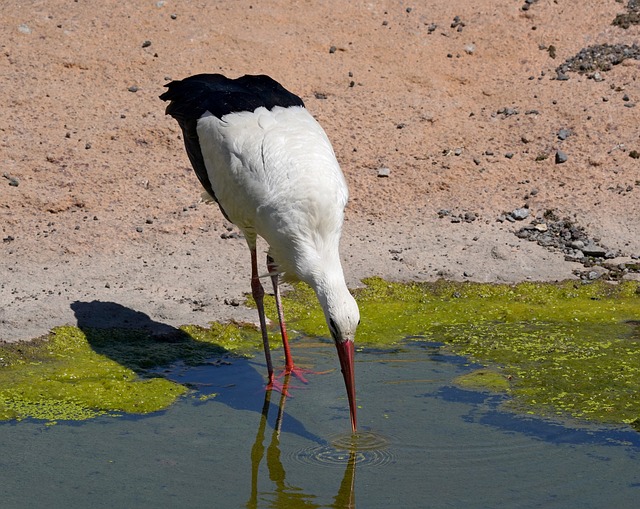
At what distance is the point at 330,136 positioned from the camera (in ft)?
33.2

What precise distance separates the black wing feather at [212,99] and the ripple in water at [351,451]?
2042mm

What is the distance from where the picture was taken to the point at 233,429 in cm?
584

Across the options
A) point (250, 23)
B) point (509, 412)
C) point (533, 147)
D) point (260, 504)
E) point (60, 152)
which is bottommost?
point (260, 504)

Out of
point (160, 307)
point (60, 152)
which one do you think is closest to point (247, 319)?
point (160, 307)

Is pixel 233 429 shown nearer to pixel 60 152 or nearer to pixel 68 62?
pixel 60 152

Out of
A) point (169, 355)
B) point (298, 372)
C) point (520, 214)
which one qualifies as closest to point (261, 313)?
point (298, 372)

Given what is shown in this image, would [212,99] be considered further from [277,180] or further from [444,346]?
[444,346]

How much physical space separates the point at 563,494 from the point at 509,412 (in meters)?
1.04

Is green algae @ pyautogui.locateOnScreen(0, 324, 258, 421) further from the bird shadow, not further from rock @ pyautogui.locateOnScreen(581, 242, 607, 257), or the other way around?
rock @ pyautogui.locateOnScreen(581, 242, 607, 257)

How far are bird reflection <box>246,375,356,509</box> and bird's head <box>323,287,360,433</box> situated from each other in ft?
1.24

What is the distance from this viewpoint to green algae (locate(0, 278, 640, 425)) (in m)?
6.17

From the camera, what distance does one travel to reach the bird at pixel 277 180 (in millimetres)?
5691

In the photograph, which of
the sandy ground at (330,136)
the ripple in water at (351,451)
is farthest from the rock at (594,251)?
the ripple in water at (351,451)

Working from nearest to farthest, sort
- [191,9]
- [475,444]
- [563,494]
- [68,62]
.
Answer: [563,494] → [475,444] → [68,62] → [191,9]
